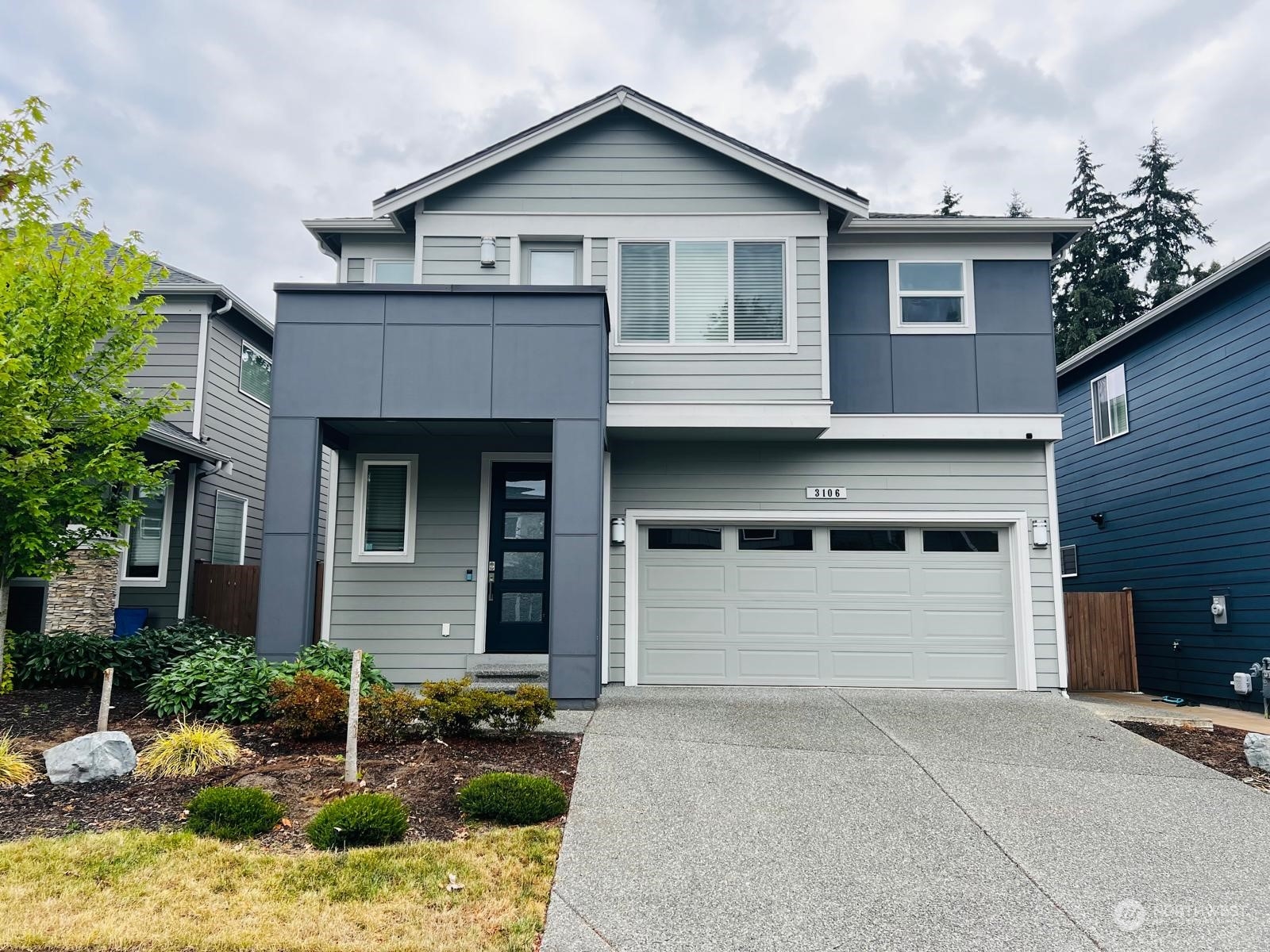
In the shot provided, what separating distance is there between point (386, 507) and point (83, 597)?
14.1 feet

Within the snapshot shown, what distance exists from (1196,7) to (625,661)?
15.9m

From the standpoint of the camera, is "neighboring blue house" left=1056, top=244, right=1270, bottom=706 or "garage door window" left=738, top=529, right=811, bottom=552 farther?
"neighboring blue house" left=1056, top=244, right=1270, bottom=706

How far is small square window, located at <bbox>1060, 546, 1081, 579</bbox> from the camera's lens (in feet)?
50.1

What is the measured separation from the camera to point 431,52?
14703mm

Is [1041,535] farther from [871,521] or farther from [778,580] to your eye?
[778,580]

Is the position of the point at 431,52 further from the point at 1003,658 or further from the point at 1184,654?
the point at 1184,654

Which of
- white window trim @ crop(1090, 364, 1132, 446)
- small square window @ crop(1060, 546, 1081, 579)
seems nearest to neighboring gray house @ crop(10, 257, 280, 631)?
white window trim @ crop(1090, 364, 1132, 446)

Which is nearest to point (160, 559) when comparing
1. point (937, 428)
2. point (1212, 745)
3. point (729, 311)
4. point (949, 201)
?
point (729, 311)

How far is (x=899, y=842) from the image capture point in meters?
4.80

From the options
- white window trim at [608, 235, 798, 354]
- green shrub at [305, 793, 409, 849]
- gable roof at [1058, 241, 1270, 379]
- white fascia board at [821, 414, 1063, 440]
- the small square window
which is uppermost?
gable roof at [1058, 241, 1270, 379]

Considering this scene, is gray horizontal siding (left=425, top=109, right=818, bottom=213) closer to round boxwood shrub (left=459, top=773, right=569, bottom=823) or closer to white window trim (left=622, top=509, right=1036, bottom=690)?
white window trim (left=622, top=509, right=1036, bottom=690)

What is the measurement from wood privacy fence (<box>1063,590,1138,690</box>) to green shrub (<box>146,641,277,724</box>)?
31.3 ft

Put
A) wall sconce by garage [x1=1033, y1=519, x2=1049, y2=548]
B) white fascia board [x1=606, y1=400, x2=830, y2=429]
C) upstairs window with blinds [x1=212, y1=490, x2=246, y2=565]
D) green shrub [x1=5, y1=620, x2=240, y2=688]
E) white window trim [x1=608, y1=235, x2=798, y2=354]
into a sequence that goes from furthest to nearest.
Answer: upstairs window with blinds [x1=212, y1=490, x2=246, y2=565] < wall sconce by garage [x1=1033, y1=519, x2=1049, y2=548] < white window trim [x1=608, y1=235, x2=798, y2=354] < white fascia board [x1=606, y1=400, x2=830, y2=429] < green shrub [x1=5, y1=620, x2=240, y2=688]

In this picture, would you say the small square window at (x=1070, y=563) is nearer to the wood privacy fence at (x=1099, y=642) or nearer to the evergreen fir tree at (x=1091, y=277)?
the wood privacy fence at (x=1099, y=642)
